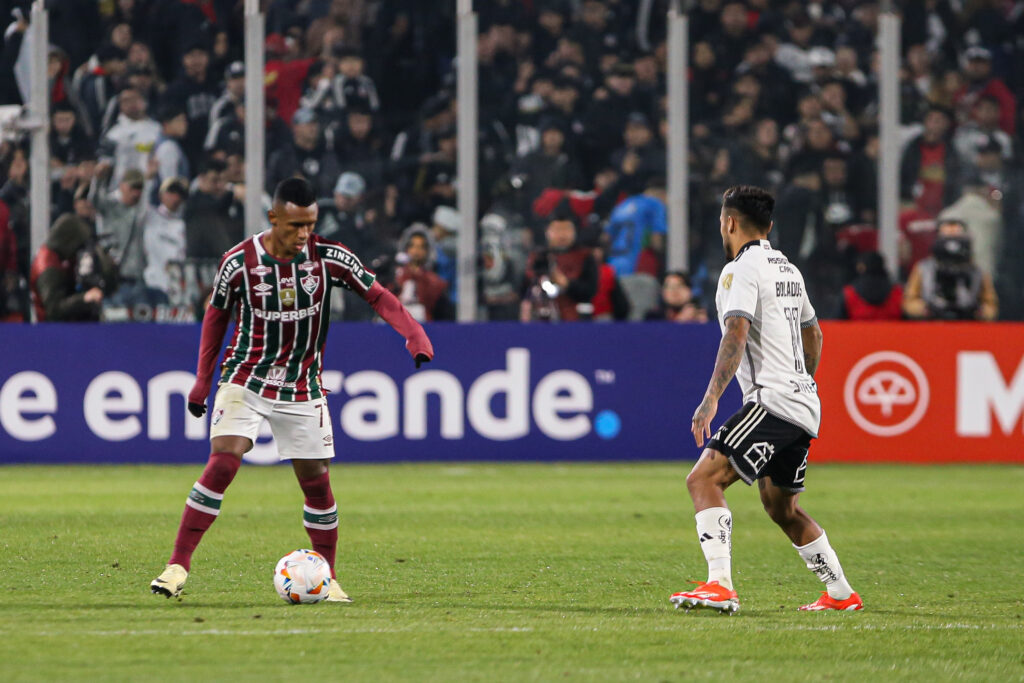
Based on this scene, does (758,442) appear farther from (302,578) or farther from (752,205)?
(302,578)

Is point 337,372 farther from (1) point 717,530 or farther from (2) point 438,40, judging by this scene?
(1) point 717,530

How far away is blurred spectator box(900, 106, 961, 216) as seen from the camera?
16.2 m


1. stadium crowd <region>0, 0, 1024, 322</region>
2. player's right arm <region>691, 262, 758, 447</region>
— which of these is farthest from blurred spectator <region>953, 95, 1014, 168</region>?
player's right arm <region>691, 262, 758, 447</region>

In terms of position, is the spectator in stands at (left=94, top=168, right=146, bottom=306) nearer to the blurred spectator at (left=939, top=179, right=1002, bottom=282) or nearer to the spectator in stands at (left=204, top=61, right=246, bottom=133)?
the spectator in stands at (left=204, top=61, right=246, bottom=133)

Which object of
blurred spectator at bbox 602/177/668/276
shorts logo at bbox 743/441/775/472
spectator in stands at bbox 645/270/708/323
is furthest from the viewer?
blurred spectator at bbox 602/177/668/276

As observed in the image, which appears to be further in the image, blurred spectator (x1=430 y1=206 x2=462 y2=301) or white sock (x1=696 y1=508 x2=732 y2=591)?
blurred spectator (x1=430 y1=206 x2=462 y2=301)

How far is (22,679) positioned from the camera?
495 cm

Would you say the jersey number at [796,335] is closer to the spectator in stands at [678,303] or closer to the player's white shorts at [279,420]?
the player's white shorts at [279,420]

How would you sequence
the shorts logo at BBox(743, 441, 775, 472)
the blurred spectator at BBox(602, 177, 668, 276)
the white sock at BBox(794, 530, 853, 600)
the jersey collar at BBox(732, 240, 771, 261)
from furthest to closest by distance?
the blurred spectator at BBox(602, 177, 668, 276), the white sock at BBox(794, 530, 853, 600), the jersey collar at BBox(732, 240, 771, 261), the shorts logo at BBox(743, 441, 775, 472)

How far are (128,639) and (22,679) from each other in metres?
0.75

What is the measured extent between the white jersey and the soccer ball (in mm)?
1957

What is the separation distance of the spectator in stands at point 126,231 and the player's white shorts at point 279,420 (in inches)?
332

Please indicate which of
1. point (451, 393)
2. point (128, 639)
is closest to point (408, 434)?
point (451, 393)

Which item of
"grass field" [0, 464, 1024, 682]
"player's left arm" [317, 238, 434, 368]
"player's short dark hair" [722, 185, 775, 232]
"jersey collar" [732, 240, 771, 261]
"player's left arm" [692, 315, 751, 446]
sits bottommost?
"grass field" [0, 464, 1024, 682]
